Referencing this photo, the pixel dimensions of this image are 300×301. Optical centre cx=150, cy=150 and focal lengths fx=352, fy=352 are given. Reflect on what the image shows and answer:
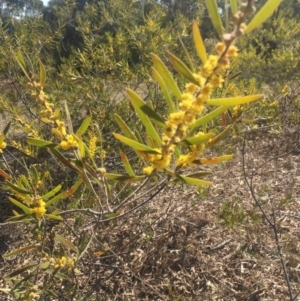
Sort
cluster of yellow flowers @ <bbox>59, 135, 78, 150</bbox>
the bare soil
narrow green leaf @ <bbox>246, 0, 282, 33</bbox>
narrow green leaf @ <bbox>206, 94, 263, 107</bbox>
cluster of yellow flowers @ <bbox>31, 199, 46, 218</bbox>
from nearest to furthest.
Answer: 1. narrow green leaf @ <bbox>246, 0, 282, 33</bbox>
2. narrow green leaf @ <bbox>206, 94, 263, 107</bbox>
3. cluster of yellow flowers @ <bbox>59, 135, 78, 150</bbox>
4. cluster of yellow flowers @ <bbox>31, 199, 46, 218</bbox>
5. the bare soil

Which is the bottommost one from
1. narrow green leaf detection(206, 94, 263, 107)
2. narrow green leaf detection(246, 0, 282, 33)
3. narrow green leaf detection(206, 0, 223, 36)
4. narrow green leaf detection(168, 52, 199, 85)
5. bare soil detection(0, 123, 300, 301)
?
bare soil detection(0, 123, 300, 301)

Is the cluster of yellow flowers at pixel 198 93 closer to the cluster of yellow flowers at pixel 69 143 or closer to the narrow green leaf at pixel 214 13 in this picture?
the narrow green leaf at pixel 214 13

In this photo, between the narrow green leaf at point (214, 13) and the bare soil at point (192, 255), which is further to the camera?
the bare soil at point (192, 255)

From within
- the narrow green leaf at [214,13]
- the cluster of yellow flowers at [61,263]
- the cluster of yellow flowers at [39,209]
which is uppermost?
the narrow green leaf at [214,13]

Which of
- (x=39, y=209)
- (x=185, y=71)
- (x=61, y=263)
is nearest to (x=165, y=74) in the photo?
(x=185, y=71)

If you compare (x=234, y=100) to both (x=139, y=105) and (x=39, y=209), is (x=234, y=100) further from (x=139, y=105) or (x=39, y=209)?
(x=39, y=209)

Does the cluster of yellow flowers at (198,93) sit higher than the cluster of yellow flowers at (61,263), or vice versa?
the cluster of yellow flowers at (198,93)

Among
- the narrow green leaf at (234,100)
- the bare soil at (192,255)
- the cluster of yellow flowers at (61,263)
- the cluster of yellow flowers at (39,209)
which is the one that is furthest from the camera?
the bare soil at (192,255)

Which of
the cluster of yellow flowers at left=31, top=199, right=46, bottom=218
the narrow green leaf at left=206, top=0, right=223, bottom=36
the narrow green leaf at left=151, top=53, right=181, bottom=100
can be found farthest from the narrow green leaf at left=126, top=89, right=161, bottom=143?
the cluster of yellow flowers at left=31, top=199, right=46, bottom=218

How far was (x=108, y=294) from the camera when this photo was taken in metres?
2.45

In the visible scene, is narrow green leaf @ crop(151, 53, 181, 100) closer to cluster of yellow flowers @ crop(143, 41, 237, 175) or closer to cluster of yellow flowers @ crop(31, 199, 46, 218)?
cluster of yellow flowers @ crop(143, 41, 237, 175)

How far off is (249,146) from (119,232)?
264cm

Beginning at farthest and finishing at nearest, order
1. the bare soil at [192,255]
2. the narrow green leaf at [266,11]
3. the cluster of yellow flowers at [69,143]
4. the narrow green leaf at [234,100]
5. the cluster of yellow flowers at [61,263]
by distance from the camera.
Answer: the bare soil at [192,255]
the cluster of yellow flowers at [61,263]
the cluster of yellow flowers at [69,143]
the narrow green leaf at [234,100]
the narrow green leaf at [266,11]

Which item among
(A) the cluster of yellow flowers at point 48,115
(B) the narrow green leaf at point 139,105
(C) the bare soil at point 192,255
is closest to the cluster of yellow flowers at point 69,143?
(A) the cluster of yellow flowers at point 48,115
